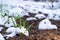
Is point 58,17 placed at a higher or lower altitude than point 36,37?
lower

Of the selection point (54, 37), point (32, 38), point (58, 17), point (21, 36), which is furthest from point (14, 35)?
point (58, 17)

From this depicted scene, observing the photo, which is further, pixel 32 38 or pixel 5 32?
pixel 5 32

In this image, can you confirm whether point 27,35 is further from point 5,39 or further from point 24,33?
point 5,39

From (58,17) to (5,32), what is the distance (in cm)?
120

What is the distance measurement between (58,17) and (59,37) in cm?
126

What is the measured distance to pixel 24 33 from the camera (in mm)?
2283

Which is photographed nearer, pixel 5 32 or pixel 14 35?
pixel 14 35

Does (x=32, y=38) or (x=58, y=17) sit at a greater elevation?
(x=32, y=38)

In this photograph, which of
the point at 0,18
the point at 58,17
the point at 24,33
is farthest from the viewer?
the point at 58,17

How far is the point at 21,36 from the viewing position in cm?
227

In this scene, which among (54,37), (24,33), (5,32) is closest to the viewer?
(54,37)

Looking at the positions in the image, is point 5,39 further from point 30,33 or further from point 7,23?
point 7,23

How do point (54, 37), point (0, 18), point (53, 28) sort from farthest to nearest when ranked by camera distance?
point (0, 18) < point (53, 28) < point (54, 37)

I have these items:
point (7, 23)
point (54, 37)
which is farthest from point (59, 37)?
point (7, 23)
